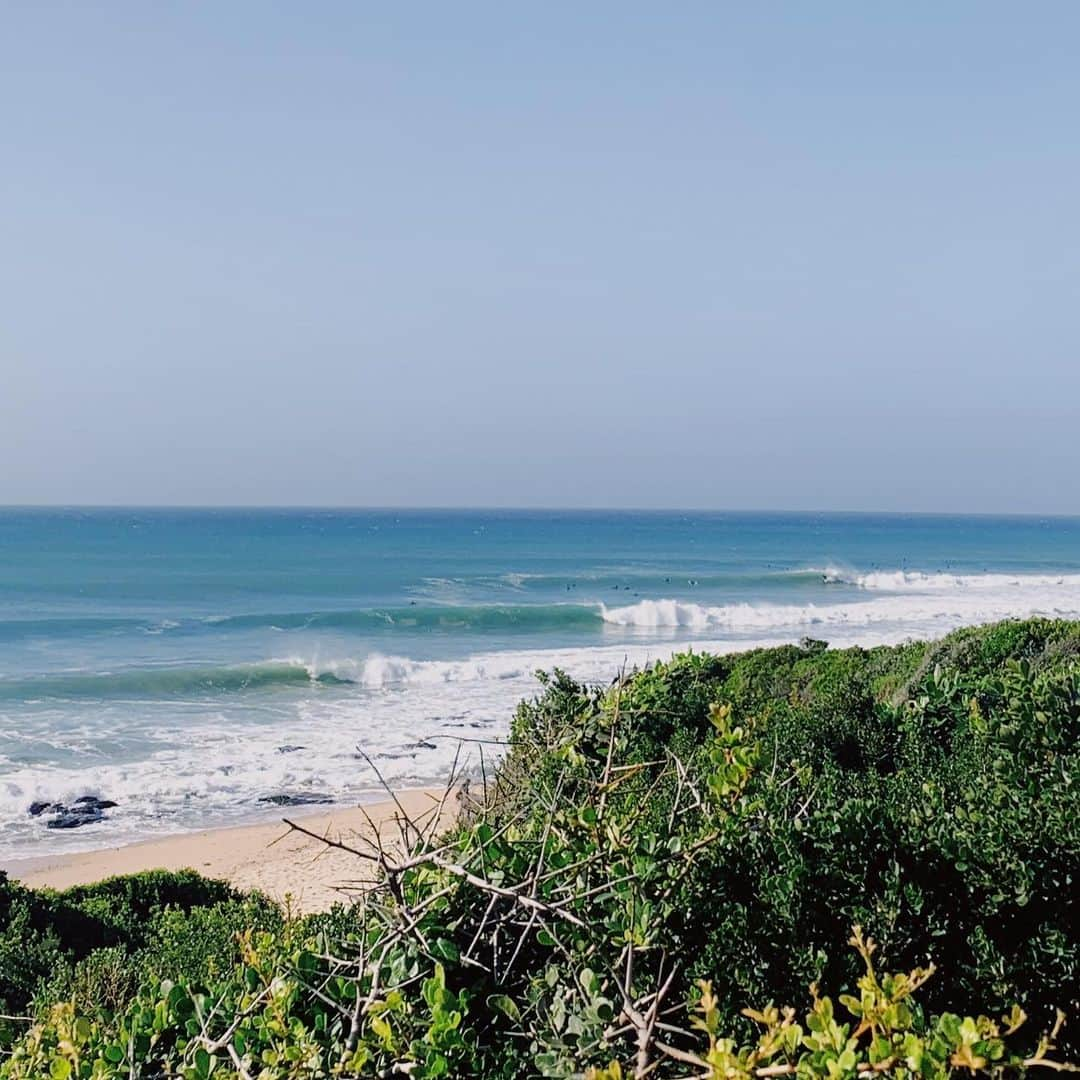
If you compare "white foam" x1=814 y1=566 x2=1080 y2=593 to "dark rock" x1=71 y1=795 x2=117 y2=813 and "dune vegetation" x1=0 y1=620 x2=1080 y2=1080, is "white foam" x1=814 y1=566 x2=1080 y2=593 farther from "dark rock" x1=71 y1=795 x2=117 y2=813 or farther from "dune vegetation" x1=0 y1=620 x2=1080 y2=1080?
"dune vegetation" x1=0 y1=620 x2=1080 y2=1080

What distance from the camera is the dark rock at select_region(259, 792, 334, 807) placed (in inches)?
720

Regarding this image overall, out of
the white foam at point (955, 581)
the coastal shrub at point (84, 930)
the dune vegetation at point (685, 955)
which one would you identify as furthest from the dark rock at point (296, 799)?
the white foam at point (955, 581)

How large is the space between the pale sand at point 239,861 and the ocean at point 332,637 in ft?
3.14

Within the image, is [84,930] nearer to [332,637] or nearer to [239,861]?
[239,861]

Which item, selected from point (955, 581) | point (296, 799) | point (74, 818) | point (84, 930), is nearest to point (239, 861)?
point (296, 799)

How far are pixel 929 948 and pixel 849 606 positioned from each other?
5185 cm

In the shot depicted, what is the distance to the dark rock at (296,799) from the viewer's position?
18.3m

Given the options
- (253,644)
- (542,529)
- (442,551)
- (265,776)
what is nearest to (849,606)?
(253,644)

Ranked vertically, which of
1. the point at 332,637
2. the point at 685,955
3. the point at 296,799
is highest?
the point at 685,955

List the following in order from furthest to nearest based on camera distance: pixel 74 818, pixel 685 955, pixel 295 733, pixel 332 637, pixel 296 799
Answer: pixel 332 637 < pixel 295 733 < pixel 296 799 < pixel 74 818 < pixel 685 955

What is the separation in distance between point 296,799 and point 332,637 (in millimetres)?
22725

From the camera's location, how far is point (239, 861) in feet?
49.0

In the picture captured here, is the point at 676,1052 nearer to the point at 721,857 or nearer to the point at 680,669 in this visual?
the point at 721,857

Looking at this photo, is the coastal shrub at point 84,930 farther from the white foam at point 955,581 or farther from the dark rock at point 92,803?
the white foam at point 955,581
